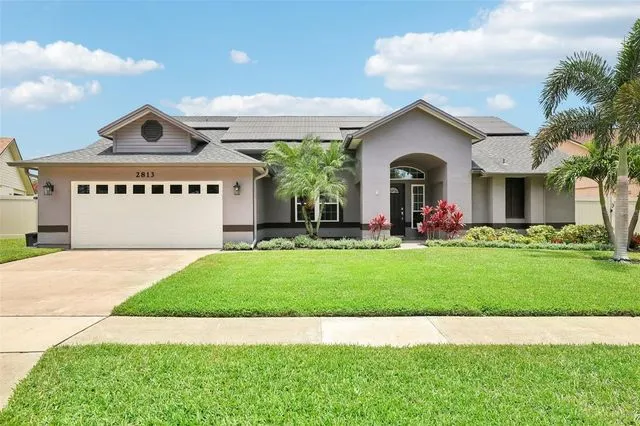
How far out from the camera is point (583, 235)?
17.9m

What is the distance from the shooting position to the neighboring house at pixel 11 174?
2808 centimetres

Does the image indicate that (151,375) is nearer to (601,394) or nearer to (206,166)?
(601,394)

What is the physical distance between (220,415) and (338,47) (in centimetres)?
1461

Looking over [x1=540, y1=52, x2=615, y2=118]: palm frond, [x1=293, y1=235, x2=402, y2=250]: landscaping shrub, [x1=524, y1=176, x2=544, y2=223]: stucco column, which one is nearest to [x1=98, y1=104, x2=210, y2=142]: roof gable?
[x1=293, y1=235, x2=402, y2=250]: landscaping shrub

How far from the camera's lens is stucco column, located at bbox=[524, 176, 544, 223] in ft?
65.1

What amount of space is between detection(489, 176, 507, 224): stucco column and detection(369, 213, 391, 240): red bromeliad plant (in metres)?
4.97

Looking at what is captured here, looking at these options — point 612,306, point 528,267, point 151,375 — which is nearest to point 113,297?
point 151,375

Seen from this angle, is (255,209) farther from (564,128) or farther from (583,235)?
(583,235)

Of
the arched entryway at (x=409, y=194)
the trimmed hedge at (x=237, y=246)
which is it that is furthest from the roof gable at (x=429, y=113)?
the trimmed hedge at (x=237, y=246)

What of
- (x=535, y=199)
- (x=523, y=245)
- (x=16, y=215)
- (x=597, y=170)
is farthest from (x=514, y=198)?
(x=16, y=215)

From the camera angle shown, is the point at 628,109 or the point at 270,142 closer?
the point at 628,109

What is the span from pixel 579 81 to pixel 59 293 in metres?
15.4

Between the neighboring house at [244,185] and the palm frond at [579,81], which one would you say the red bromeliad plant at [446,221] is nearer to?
the neighboring house at [244,185]

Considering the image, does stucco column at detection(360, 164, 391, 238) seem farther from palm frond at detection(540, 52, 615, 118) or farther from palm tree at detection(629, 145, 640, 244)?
palm tree at detection(629, 145, 640, 244)
